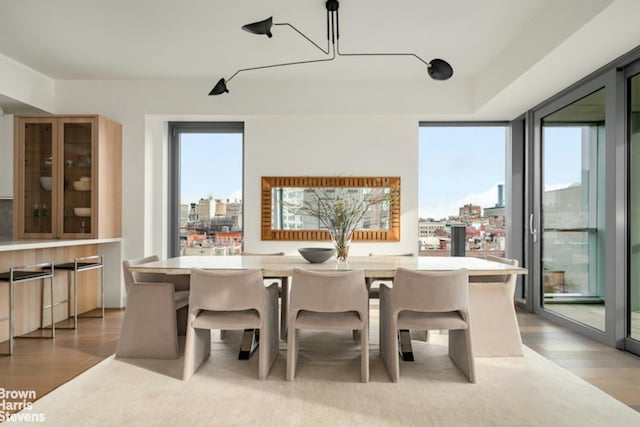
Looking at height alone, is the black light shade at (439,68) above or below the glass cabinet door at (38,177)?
above

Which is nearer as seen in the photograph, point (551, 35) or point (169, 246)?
point (551, 35)

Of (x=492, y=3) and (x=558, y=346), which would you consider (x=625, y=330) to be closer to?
(x=558, y=346)

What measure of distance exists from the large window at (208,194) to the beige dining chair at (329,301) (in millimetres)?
2992

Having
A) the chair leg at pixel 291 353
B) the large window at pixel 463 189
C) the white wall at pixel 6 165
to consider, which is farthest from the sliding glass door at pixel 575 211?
the white wall at pixel 6 165

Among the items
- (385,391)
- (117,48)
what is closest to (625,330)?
(385,391)

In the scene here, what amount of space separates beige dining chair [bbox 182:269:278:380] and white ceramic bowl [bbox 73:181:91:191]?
2.60 metres

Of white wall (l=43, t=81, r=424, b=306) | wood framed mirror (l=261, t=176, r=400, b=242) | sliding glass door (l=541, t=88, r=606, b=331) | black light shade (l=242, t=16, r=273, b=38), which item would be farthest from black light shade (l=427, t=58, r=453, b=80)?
Answer: wood framed mirror (l=261, t=176, r=400, b=242)

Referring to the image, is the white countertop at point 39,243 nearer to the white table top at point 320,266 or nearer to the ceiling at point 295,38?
the white table top at point 320,266

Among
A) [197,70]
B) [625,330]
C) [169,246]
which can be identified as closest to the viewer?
[625,330]

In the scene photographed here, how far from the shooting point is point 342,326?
102 inches

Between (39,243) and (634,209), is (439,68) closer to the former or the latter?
(634,209)

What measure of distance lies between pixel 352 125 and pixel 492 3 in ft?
7.35

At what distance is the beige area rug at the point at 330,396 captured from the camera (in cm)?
213

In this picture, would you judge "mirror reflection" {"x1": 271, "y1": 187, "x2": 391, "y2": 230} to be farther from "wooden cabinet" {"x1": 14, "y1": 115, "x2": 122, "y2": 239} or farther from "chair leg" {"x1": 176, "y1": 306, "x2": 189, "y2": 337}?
"wooden cabinet" {"x1": 14, "y1": 115, "x2": 122, "y2": 239}
